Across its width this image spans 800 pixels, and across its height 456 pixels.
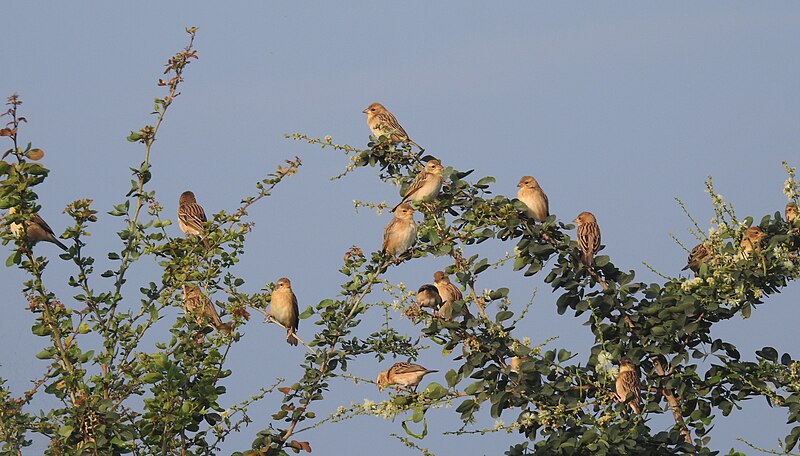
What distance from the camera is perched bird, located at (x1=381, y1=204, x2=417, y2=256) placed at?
7.32 metres

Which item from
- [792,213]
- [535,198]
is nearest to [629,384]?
[792,213]

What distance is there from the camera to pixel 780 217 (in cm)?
628

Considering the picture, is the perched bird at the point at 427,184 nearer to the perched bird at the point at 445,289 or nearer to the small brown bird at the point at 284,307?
the perched bird at the point at 445,289

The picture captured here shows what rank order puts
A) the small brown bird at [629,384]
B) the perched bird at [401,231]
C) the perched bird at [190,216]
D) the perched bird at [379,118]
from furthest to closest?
the perched bird at [190,216], the perched bird at [379,118], the perched bird at [401,231], the small brown bird at [629,384]

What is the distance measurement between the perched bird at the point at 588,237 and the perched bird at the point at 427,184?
3.23 feet

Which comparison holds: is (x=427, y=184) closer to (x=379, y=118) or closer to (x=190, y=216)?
(x=379, y=118)

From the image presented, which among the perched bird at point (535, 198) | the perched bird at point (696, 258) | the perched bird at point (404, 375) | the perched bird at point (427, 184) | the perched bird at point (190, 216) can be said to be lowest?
the perched bird at point (427, 184)

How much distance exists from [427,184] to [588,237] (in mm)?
1142

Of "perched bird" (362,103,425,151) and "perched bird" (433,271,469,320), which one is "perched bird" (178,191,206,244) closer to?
"perched bird" (362,103,425,151)

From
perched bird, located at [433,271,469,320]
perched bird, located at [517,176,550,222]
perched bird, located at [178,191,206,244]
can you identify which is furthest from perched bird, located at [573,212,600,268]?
perched bird, located at [178,191,206,244]

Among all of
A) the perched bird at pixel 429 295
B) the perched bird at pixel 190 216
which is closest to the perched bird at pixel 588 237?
the perched bird at pixel 429 295

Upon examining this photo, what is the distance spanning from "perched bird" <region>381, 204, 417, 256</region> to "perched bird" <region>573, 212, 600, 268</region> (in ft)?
4.10

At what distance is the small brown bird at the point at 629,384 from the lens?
593 centimetres

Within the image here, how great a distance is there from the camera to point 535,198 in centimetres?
759
